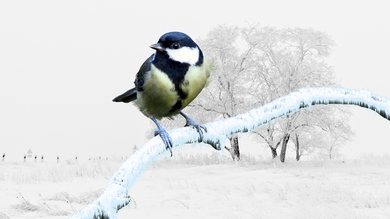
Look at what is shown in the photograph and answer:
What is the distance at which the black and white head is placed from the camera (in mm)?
3154

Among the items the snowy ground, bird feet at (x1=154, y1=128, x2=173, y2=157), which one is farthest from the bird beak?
the snowy ground

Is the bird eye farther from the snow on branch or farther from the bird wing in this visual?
the snow on branch

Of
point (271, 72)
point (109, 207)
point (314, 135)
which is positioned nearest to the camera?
point (109, 207)

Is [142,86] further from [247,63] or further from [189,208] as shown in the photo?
[247,63]

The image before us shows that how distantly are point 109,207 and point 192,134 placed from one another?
0.85m

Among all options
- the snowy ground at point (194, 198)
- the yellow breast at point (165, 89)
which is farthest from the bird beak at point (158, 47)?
the snowy ground at point (194, 198)

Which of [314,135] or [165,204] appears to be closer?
[165,204]

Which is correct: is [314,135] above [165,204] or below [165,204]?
below

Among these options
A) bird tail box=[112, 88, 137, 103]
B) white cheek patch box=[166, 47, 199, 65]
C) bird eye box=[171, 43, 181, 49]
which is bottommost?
bird tail box=[112, 88, 137, 103]

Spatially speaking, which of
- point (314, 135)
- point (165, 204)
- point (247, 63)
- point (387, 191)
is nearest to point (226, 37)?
point (247, 63)

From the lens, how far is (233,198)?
10.5m

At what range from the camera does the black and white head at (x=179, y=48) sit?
10.3ft

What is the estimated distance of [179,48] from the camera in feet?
10.4

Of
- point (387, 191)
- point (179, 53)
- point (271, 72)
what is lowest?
point (387, 191)
